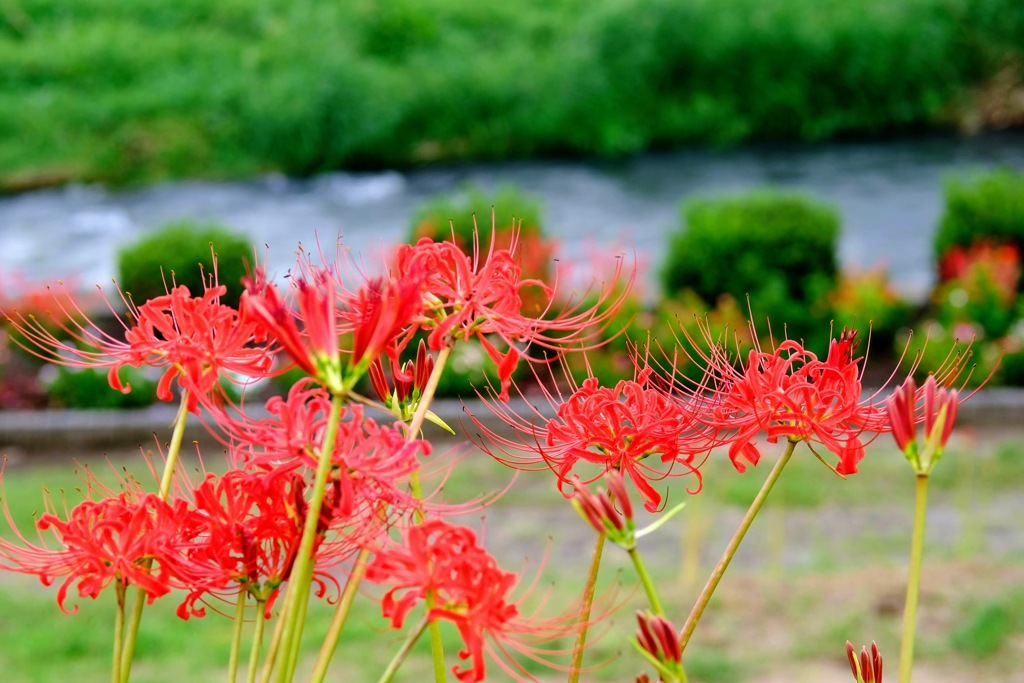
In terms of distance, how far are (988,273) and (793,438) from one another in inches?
263

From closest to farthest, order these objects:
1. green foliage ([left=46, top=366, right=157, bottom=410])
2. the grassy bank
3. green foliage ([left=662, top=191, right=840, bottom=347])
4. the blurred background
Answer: green foliage ([left=46, top=366, right=157, bottom=410]) → green foliage ([left=662, top=191, right=840, bottom=347]) → the blurred background → the grassy bank

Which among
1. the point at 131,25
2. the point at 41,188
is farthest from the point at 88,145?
the point at 131,25

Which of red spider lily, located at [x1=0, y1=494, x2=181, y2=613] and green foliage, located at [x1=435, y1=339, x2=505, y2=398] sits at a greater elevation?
red spider lily, located at [x1=0, y1=494, x2=181, y2=613]

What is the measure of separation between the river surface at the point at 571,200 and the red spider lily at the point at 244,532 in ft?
29.7

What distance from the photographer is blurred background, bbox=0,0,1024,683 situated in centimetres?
751

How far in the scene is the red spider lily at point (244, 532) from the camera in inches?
34.7

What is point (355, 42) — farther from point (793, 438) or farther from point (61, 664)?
point (793, 438)

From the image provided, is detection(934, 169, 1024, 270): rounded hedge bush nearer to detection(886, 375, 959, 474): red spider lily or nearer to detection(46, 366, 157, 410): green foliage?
detection(46, 366, 157, 410): green foliage

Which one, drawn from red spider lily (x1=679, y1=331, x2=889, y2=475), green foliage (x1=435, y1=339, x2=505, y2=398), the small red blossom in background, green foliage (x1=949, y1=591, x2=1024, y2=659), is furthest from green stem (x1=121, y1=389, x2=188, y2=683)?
the small red blossom in background

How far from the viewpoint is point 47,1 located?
60.3ft

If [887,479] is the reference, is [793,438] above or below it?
above

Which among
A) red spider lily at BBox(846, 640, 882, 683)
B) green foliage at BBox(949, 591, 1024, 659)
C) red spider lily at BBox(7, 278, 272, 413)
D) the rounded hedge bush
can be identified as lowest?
green foliage at BBox(949, 591, 1024, 659)

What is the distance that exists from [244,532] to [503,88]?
1544 cm

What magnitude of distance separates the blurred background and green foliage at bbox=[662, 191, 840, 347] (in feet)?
0.06
